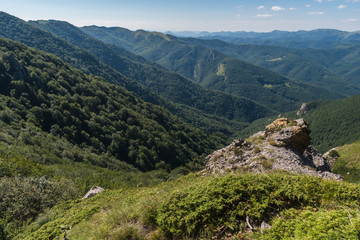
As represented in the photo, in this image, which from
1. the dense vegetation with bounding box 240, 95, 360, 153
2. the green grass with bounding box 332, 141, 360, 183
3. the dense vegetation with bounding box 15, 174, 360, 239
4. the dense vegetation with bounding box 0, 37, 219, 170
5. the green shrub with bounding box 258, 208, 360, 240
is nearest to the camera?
the green shrub with bounding box 258, 208, 360, 240

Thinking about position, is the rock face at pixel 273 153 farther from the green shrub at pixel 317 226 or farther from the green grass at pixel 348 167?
the green grass at pixel 348 167

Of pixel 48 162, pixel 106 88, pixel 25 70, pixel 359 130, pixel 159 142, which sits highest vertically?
pixel 25 70

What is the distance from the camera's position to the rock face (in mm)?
17672

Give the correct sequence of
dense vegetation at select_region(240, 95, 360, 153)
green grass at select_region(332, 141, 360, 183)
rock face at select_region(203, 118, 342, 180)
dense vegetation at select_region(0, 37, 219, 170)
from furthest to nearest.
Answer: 1. dense vegetation at select_region(240, 95, 360, 153)
2. dense vegetation at select_region(0, 37, 219, 170)
3. green grass at select_region(332, 141, 360, 183)
4. rock face at select_region(203, 118, 342, 180)

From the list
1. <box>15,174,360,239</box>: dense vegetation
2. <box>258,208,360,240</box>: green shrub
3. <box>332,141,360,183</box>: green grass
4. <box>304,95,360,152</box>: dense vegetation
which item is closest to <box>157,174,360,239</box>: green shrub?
<box>15,174,360,239</box>: dense vegetation

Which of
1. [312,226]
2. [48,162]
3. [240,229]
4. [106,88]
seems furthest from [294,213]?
[106,88]

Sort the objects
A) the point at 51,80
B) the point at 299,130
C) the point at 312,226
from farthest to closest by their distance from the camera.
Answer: the point at 51,80 → the point at 299,130 → the point at 312,226

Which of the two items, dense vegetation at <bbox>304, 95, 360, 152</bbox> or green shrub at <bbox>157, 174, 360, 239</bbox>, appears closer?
green shrub at <bbox>157, 174, 360, 239</bbox>

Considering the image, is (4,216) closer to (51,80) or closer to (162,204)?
(162,204)

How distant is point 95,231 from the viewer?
8070 millimetres

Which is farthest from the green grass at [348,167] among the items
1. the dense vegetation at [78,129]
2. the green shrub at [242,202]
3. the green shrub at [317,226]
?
the green shrub at [317,226]

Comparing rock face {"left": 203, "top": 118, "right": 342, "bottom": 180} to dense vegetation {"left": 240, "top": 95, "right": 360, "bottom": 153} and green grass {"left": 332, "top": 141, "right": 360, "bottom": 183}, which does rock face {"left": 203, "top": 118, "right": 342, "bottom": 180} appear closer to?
green grass {"left": 332, "top": 141, "right": 360, "bottom": 183}

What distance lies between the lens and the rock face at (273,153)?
1767 cm

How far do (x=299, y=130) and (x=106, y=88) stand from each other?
121 m
